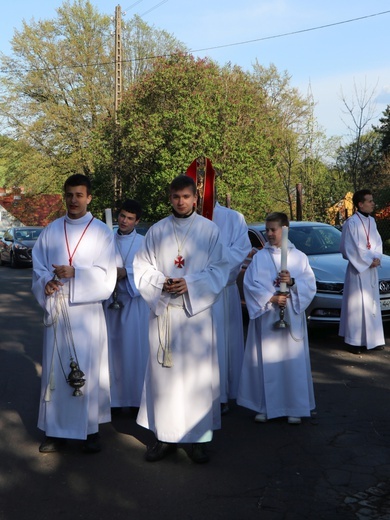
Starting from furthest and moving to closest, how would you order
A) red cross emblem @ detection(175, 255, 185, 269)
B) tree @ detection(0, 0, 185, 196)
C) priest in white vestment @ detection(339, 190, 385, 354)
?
tree @ detection(0, 0, 185, 196)
priest in white vestment @ detection(339, 190, 385, 354)
red cross emblem @ detection(175, 255, 185, 269)

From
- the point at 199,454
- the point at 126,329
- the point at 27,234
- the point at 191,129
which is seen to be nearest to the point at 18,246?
the point at 27,234

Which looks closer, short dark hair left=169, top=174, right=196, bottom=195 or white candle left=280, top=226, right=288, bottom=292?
short dark hair left=169, top=174, right=196, bottom=195

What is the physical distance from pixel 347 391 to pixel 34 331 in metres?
6.10

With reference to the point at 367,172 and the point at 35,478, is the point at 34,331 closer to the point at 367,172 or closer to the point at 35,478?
the point at 35,478

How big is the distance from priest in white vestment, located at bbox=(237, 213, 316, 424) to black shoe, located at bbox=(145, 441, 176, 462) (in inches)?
50.0

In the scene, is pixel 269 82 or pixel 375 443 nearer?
pixel 375 443

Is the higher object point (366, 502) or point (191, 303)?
point (191, 303)

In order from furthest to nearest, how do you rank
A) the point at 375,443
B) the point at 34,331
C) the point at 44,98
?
the point at 44,98, the point at 34,331, the point at 375,443

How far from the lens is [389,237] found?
22.7 m

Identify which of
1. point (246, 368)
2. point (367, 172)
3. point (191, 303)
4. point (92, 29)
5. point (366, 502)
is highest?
point (92, 29)

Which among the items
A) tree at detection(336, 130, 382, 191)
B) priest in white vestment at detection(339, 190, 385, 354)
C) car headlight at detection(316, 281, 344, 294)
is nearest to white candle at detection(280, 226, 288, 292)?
priest in white vestment at detection(339, 190, 385, 354)

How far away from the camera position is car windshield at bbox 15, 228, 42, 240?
29312mm

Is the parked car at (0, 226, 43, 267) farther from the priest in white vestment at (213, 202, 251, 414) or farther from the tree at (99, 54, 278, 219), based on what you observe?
the priest in white vestment at (213, 202, 251, 414)

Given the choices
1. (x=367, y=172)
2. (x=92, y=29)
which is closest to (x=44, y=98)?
(x=92, y=29)
